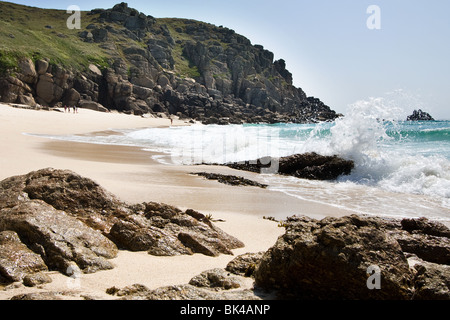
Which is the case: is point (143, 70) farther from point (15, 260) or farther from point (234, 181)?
point (15, 260)

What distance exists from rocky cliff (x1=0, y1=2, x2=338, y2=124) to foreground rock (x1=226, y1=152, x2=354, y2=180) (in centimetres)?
4143

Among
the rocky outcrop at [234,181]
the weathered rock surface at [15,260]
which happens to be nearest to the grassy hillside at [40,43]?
the rocky outcrop at [234,181]

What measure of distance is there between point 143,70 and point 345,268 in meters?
70.8

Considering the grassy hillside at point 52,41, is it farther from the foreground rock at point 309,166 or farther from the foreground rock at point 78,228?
the foreground rock at point 78,228

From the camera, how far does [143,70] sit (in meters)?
68.6

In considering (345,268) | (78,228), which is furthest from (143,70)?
(345,268)

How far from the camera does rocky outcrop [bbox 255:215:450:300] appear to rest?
247cm

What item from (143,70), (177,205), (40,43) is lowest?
(177,205)

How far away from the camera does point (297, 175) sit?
11539 millimetres

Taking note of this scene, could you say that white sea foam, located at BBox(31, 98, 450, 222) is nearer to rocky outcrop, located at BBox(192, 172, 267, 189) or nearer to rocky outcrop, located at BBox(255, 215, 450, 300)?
rocky outcrop, located at BBox(192, 172, 267, 189)

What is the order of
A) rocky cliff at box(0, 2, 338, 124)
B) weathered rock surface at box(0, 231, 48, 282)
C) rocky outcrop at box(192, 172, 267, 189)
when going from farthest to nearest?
1. rocky cliff at box(0, 2, 338, 124)
2. rocky outcrop at box(192, 172, 267, 189)
3. weathered rock surface at box(0, 231, 48, 282)

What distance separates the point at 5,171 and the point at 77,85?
50476 millimetres

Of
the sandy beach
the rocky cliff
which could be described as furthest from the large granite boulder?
the rocky cliff
